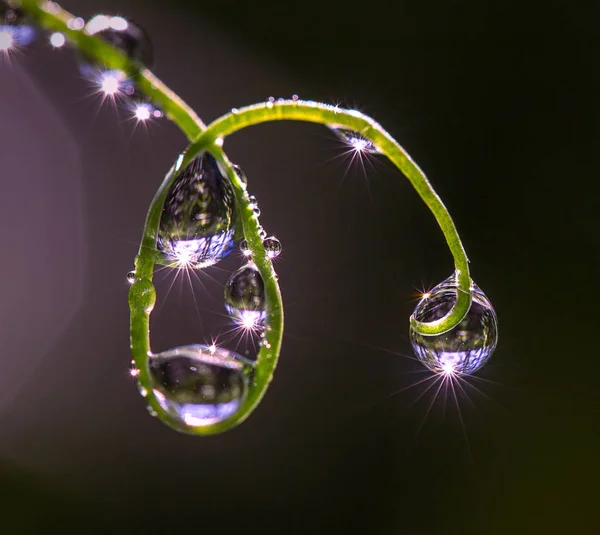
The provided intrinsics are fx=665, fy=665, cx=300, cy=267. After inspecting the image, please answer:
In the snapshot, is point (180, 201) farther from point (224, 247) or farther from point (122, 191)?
point (122, 191)

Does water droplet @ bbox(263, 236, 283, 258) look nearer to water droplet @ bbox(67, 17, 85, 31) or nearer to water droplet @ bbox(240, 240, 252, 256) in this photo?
water droplet @ bbox(240, 240, 252, 256)

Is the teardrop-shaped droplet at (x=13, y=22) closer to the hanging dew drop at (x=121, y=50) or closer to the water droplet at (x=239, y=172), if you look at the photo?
the hanging dew drop at (x=121, y=50)

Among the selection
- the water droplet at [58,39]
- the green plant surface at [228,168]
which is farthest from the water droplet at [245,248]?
the water droplet at [58,39]

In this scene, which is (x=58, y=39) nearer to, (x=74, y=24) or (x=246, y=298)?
(x=74, y=24)

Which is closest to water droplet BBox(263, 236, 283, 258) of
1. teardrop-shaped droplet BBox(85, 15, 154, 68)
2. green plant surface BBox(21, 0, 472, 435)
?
green plant surface BBox(21, 0, 472, 435)

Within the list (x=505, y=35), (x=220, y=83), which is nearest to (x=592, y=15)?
(x=505, y=35)

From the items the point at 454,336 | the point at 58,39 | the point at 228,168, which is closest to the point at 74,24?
the point at 58,39
